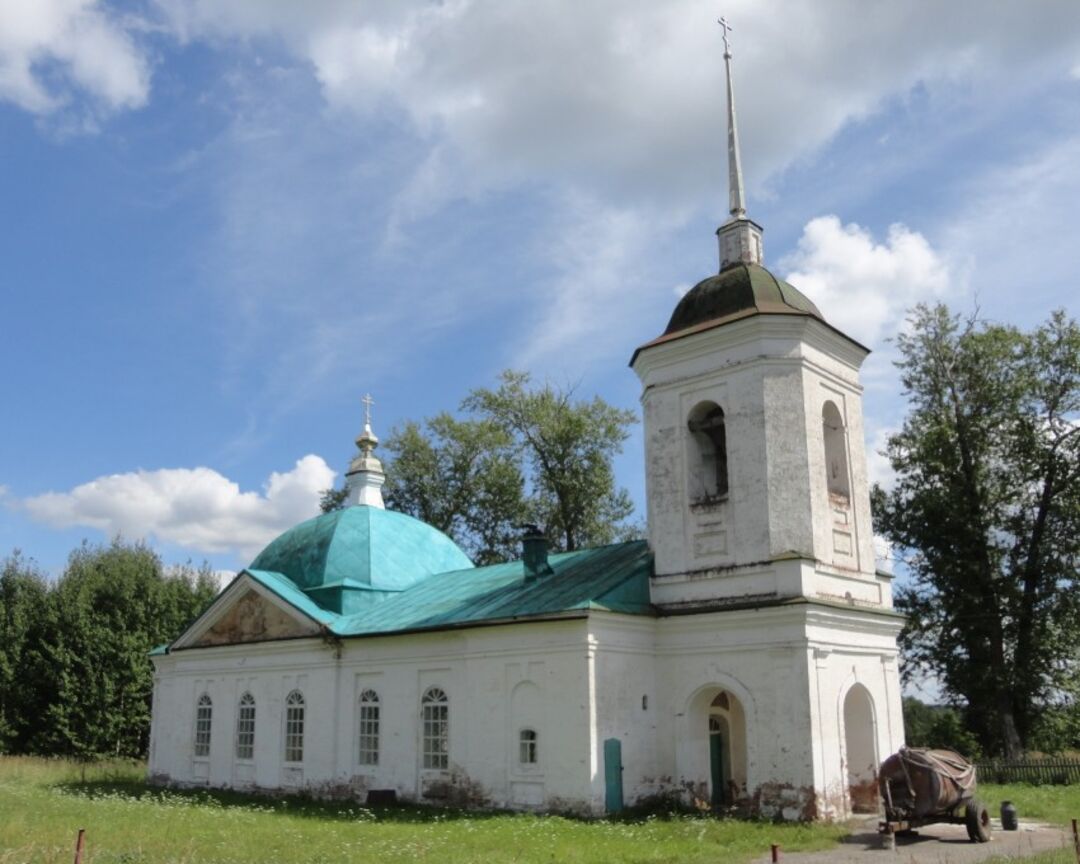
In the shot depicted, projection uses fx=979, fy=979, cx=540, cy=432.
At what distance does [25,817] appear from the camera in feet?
53.0

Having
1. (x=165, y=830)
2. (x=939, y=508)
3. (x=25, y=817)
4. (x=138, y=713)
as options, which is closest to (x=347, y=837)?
(x=165, y=830)

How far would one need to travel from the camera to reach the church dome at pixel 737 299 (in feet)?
57.3

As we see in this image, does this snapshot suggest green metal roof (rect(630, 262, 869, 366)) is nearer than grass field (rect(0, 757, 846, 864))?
No

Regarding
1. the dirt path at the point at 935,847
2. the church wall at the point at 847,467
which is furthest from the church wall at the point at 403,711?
the church wall at the point at 847,467

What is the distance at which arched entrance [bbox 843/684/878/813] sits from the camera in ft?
54.6

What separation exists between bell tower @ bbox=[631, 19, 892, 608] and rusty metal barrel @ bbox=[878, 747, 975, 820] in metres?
2.95

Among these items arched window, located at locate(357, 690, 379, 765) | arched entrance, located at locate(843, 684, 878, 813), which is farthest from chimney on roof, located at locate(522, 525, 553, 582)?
arched entrance, located at locate(843, 684, 878, 813)

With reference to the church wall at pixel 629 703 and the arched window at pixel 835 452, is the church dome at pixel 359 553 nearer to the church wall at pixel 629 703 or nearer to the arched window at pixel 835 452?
the church wall at pixel 629 703

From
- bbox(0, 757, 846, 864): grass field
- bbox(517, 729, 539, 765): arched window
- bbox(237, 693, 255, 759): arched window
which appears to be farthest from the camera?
bbox(237, 693, 255, 759): arched window

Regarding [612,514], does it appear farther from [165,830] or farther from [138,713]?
[165,830]

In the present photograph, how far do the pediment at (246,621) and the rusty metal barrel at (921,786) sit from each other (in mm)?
12256

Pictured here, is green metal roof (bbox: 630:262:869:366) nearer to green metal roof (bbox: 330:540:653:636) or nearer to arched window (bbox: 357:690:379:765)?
green metal roof (bbox: 330:540:653:636)

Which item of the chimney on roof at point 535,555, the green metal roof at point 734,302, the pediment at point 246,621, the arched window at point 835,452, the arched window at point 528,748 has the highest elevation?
the green metal roof at point 734,302

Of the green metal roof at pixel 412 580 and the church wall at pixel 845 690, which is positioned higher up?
the green metal roof at pixel 412 580
